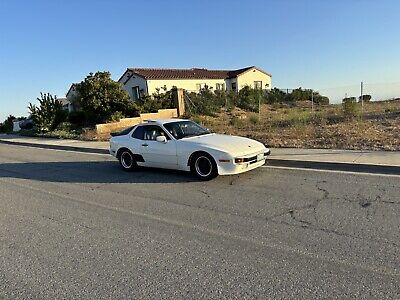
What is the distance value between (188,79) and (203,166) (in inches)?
1391

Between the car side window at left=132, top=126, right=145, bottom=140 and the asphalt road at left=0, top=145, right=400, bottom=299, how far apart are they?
5.17ft

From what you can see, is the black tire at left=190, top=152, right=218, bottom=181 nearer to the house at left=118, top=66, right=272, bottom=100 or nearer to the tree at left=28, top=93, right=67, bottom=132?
the tree at left=28, top=93, right=67, bottom=132

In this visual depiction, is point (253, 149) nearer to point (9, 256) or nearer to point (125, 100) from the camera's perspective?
point (9, 256)

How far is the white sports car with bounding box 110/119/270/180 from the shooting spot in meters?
6.41

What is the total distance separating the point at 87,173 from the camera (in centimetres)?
844

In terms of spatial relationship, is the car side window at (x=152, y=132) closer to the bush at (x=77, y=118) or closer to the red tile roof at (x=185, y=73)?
the bush at (x=77, y=118)

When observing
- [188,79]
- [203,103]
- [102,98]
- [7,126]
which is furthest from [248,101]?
[7,126]

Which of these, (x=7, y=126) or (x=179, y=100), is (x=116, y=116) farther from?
(x=7, y=126)

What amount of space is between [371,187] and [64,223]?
5158 mm

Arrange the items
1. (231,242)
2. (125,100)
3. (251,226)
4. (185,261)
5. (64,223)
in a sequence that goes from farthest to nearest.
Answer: (125,100), (64,223), (251,226), (231,242), (185,261)

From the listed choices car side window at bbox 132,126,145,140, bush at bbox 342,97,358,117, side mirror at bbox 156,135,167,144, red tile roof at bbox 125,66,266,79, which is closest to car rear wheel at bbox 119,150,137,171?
car side window at bbox 132,126,145,140

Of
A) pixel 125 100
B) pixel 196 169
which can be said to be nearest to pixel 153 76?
pixel 125 100

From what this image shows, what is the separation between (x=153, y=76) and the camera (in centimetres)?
3762

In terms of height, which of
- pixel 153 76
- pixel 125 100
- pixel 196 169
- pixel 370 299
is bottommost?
pixel 370 299
